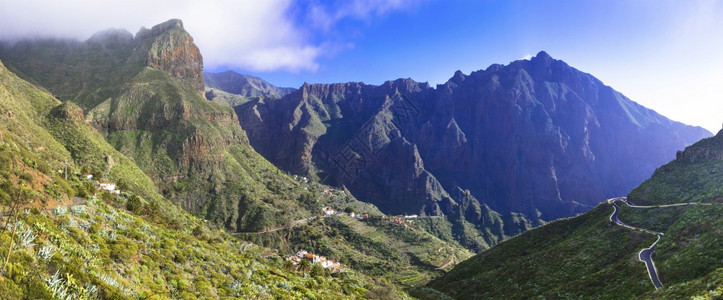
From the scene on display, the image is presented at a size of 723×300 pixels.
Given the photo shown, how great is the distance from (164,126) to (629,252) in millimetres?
177831

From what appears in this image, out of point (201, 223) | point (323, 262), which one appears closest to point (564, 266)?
point (323, 262)

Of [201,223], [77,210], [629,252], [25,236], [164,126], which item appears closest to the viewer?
[25,236]

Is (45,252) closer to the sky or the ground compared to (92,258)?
closer to the sky

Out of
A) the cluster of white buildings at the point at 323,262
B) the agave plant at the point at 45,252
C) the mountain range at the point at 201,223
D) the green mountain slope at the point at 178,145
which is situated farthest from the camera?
the green mountain slope at the point at 178,145

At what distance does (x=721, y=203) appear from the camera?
56656 millimetres

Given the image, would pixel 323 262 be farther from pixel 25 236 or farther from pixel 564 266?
pixel 25 236

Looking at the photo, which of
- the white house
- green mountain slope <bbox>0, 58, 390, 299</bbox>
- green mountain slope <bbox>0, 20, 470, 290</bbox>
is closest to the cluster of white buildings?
green mountain slope <bbox>0, 20, 470, 290</bbox>

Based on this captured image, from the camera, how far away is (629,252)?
180ft

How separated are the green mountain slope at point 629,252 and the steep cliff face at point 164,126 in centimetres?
10468

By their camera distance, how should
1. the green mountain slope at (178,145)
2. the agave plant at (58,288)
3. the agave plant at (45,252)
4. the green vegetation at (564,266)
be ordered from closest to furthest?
the agave plant at (58,288), the agave plant at (45,252), the green vegetation at (564,266), the green mountain slope at (178,145)

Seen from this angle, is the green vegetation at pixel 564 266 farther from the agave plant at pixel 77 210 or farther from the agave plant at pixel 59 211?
the agave plant at pixel 59 211

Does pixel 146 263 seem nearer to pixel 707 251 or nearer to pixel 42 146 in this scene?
pixel 707 251

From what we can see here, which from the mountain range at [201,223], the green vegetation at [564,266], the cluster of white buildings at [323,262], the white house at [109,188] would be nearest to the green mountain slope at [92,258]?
the mountain range at [201,223]

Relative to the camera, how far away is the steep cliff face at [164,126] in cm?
14938
